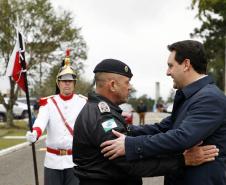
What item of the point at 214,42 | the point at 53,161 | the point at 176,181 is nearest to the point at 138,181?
the point at 176,181

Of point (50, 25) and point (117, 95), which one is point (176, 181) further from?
point (50, 25)

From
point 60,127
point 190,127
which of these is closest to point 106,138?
point 190,127

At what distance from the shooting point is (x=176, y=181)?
88.5 inches

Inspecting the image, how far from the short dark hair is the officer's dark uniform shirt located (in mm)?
640

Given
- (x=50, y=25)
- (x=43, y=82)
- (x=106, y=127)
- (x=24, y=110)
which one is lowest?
(x=24, y=110)

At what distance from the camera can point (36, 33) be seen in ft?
54.1

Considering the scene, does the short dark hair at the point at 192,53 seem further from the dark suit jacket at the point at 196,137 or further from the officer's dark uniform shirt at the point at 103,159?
the officer's dark uniform shirt at the point at 103,159

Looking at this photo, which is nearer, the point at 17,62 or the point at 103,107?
the point at 103,107

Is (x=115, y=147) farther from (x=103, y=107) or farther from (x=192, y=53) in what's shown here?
(x=192, y=53)

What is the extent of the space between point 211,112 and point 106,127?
2.31 ft

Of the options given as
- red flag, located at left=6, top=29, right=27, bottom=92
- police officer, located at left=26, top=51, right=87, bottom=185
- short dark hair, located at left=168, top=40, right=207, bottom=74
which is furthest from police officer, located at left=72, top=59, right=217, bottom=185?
red flag, located at left=6, top=29, right=27, bottom=92

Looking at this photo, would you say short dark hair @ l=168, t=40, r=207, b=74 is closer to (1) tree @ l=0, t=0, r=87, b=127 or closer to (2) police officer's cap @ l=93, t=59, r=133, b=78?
(2) police officer's cap @ l=93, t=59, r=133, b=78

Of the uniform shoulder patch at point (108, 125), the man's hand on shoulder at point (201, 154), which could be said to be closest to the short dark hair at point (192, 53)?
the man's hand on shoulder at point (201, 154)

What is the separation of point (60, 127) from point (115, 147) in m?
1.87
